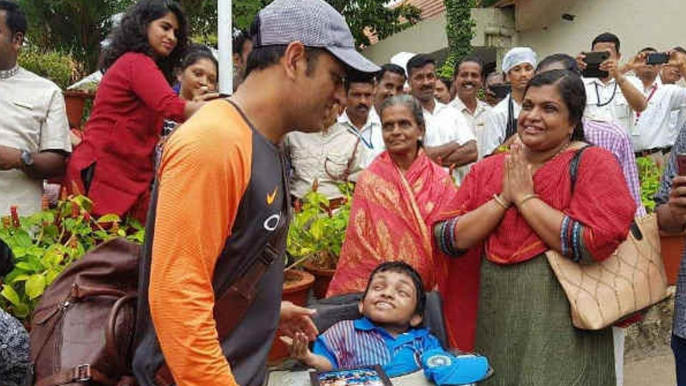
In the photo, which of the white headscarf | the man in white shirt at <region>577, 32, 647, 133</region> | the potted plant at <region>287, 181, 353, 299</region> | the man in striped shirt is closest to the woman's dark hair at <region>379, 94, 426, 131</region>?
the potted plant at <region>287, 181, 353, 299</region>

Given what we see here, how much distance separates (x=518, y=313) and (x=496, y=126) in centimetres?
241

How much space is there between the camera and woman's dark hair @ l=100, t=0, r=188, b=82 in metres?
3.24

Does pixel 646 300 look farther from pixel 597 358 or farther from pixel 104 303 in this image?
pixel 104 303

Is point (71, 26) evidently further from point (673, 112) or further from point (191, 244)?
point (191, 244)

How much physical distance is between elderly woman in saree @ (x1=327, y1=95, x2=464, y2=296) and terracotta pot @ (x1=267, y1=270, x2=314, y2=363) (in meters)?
0.16

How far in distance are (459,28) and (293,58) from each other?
11806 millimetres

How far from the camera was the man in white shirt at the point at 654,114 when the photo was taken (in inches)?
251

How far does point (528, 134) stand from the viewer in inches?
105

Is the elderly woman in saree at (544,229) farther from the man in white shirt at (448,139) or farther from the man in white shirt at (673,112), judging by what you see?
the man in white shirt at (673,112)

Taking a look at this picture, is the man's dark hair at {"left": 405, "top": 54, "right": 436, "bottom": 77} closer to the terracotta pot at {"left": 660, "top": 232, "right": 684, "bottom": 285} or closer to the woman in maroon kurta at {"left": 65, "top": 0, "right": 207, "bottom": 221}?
the terracotta pot at {"left": 660, "top": 232, "right": 684, "bottom": 285}

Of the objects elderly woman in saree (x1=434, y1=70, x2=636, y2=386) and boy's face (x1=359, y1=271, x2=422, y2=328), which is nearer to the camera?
elderly woman in saree (x1=434, y1=70, x2=636, y2=386)

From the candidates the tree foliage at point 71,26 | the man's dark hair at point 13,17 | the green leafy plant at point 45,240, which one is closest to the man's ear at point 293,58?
the green leafy plant at point 45,240

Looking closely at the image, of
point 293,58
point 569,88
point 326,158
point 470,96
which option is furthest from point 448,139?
point 293,58

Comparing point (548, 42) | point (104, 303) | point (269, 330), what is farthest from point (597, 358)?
point (548, 42)
